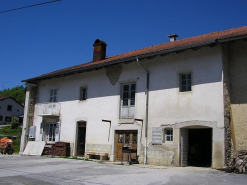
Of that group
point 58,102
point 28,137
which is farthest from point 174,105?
point 28,137

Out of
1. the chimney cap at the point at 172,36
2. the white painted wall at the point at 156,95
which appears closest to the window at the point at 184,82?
the white painted wall at the point at 156,95

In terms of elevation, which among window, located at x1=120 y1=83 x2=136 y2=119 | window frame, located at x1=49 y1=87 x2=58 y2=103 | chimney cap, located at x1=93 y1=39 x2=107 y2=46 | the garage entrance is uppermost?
chimney cap, located at x1=93 y1=39 x2=107 y2=46

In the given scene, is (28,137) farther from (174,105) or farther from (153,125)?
(174,105)

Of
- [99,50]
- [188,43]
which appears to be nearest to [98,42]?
[99,50]

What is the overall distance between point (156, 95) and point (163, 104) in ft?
2.04

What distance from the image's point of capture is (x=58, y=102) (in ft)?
62.8

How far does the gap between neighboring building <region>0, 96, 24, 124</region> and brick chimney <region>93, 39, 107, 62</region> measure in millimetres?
46339

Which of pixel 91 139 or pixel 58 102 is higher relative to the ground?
pixel 58 102

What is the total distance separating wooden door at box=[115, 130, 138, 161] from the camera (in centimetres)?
1477

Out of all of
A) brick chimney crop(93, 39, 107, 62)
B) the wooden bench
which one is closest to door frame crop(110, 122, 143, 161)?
the wooden bench

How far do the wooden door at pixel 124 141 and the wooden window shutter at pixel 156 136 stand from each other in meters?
1.30

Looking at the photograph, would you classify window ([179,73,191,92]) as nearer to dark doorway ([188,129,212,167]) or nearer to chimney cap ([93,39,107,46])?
dark doorway ([188,129,212,167])

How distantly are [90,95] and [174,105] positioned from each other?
594cm

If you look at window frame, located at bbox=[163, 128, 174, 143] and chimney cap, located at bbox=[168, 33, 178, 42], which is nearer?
window frame, located at bbox=[163, 128, 174, 143]
